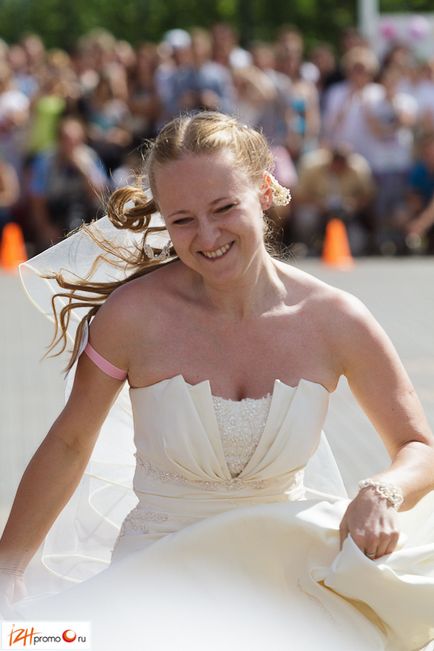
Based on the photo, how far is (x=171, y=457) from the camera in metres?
3.42

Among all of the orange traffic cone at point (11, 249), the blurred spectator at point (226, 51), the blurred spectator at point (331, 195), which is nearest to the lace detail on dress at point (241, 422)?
the orange traffic cone at point (11, 249)

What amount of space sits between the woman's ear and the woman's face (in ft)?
0.19

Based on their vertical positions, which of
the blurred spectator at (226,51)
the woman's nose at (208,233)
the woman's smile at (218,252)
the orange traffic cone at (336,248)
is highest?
the woman's nose at (208,233)

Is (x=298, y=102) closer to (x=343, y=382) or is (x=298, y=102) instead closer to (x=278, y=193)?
(x=343, y=382)

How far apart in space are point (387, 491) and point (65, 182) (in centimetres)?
1215

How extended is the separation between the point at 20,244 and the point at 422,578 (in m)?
12.2

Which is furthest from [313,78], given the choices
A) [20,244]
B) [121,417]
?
[121,417]

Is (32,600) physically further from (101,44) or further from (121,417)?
(101,44)

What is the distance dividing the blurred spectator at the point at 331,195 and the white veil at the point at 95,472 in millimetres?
10854

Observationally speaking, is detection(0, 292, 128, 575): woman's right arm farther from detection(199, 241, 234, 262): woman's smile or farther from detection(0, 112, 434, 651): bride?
detection(199, 241, 234, 262): woman's smile

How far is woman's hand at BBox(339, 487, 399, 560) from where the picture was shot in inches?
119

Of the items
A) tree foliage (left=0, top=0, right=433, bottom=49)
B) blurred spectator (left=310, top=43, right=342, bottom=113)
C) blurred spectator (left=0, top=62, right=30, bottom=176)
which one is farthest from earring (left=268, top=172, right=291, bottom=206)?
tree foliage (left=0, top=0, right=433, bottom=49)

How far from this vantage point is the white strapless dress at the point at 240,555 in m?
3.08

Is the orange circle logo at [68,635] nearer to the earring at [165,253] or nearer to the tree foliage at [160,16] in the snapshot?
the earring at [165,253]
